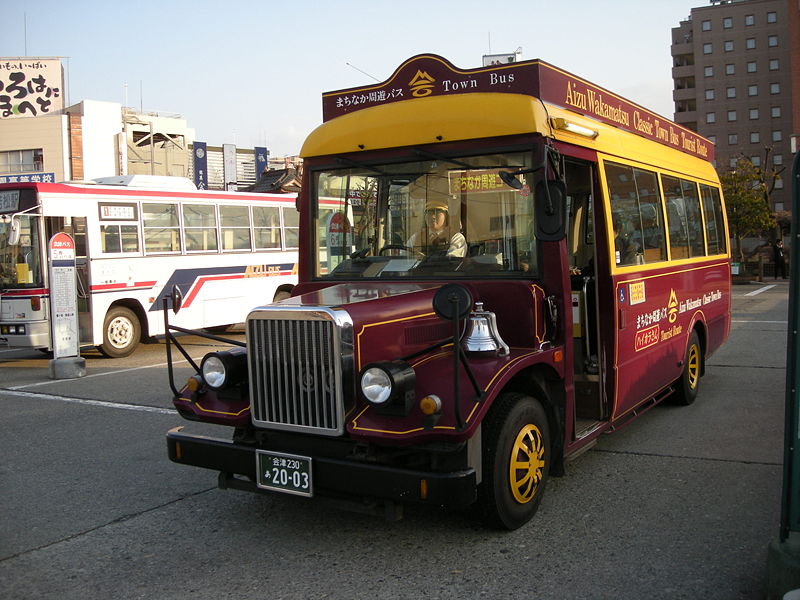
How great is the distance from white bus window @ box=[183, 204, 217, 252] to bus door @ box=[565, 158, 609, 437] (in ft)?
31.7

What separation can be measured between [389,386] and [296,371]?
589 mm

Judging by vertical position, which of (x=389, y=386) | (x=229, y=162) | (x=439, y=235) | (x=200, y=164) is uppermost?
(x=229, y=162)

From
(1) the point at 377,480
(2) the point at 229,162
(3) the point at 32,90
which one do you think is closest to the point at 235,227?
(1) the point at 377,480

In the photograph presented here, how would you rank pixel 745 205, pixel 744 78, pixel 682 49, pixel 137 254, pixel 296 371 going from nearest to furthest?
pixel 296 371 → pixel 137 254 → pixel 745 205 → pixel 744 78 → pixel 682 49

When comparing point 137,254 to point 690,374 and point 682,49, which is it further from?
point 682,49

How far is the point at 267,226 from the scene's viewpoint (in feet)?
53.5

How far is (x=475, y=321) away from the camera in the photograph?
4.51 m

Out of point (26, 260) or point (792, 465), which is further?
point (26, 260)

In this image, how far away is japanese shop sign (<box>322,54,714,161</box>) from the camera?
505cm

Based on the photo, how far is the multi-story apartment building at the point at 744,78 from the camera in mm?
85188

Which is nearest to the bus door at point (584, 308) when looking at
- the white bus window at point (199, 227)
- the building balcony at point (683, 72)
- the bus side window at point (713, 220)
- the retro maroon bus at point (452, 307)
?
the retro maroon bus at point (452, 307)

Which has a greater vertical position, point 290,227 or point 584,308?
point 290,227

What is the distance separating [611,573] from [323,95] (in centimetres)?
399

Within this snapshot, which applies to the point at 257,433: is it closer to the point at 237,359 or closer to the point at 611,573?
the point at 237,359
